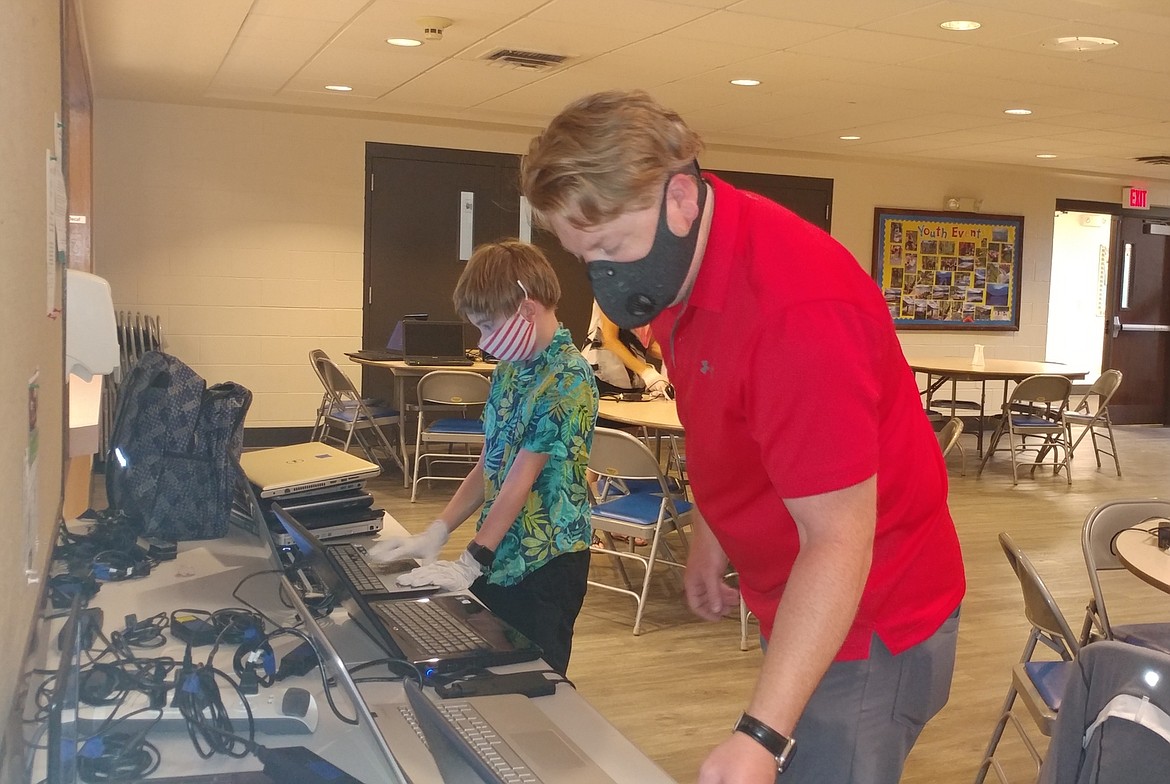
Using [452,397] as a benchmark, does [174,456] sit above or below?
above

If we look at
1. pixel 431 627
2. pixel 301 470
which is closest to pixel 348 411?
pixel 301 470

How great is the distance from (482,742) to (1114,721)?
91 centimetres

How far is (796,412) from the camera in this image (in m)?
1.16

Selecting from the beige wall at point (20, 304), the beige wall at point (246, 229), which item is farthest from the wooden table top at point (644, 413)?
the beige wall at point (246, 229)

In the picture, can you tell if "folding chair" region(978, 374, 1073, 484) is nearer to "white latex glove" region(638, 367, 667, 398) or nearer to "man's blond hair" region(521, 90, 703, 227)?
"white latex glove" region(638, 367, 667, 398)

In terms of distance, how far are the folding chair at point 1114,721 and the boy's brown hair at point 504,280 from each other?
1141 millimetres

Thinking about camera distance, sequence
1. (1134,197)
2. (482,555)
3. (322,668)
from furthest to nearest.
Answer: (1134,197) → (482,555) → (322,668)

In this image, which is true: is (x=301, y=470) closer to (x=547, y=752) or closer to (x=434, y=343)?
(x=547, y=752)

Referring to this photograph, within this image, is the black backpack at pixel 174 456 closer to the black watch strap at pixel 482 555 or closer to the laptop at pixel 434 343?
the black watch strap at pixel 482 555

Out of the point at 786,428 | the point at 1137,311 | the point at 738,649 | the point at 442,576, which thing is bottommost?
the point at 738,649

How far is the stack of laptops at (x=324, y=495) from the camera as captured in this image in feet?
7.50

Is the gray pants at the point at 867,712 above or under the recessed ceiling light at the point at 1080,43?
under

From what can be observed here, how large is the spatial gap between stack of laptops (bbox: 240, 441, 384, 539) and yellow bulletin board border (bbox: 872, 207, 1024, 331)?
27.5 ft

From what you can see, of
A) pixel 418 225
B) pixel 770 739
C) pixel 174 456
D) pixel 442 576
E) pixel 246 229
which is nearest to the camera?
pixel 770 739
